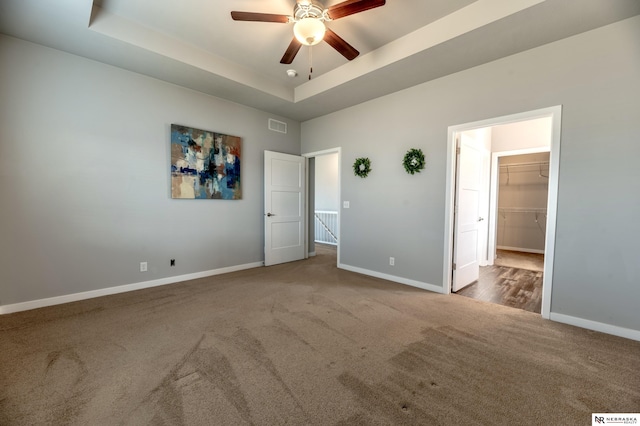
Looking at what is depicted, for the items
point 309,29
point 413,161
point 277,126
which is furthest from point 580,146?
point 277,126

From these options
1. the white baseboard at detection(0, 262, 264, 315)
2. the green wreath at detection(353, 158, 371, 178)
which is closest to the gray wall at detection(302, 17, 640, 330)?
the green wreath at detection(353, 158, 371, 178)

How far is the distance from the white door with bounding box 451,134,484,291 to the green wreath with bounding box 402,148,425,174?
1.54ft

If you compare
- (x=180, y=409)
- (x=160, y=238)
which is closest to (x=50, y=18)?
(x=160, y=238)

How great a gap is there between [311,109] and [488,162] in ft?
11.5

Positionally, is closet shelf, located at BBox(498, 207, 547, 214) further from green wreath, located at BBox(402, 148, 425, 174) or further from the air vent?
the air vent

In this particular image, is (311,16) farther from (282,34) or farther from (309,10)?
(282,34)

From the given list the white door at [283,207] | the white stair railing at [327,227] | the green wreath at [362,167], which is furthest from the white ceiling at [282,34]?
the white stair railing at [327,227]

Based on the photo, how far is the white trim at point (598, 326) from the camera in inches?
90.7

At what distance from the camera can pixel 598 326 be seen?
96.4 inches

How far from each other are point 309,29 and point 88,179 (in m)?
3.04

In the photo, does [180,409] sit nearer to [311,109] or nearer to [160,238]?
[160,238]

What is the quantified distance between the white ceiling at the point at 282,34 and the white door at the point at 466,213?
1.15 meters

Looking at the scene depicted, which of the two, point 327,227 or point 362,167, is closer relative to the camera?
point 362,167

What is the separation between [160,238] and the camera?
3.61m
